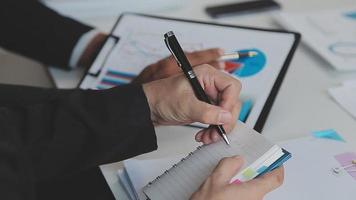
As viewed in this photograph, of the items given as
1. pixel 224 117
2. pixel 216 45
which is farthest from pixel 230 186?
pixel 216 45

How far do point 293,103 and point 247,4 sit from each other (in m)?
0.44

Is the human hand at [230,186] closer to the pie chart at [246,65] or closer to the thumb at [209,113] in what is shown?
the thumb at [209,113]

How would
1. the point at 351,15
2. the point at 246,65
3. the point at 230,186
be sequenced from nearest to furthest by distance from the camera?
the point at 230,186
the point at 246,65
the point at 351,15

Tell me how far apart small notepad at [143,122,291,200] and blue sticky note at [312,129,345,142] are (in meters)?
0.20

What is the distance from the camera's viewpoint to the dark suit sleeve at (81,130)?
699 mm

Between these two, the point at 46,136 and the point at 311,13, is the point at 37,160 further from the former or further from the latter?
the point at 311,13

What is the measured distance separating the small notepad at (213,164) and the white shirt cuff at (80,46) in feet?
1.54

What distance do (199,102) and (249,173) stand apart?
5.6 inches

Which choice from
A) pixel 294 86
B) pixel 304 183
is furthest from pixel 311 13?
pixel 304 183

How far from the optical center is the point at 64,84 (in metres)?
0.98

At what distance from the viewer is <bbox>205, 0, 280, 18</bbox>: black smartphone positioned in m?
1.21

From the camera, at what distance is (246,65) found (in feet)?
3.06

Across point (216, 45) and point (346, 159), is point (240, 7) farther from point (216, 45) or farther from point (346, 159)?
point (346, 159)

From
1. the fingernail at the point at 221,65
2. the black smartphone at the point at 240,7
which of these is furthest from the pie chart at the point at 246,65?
the black smartphone at the point at 240,7
